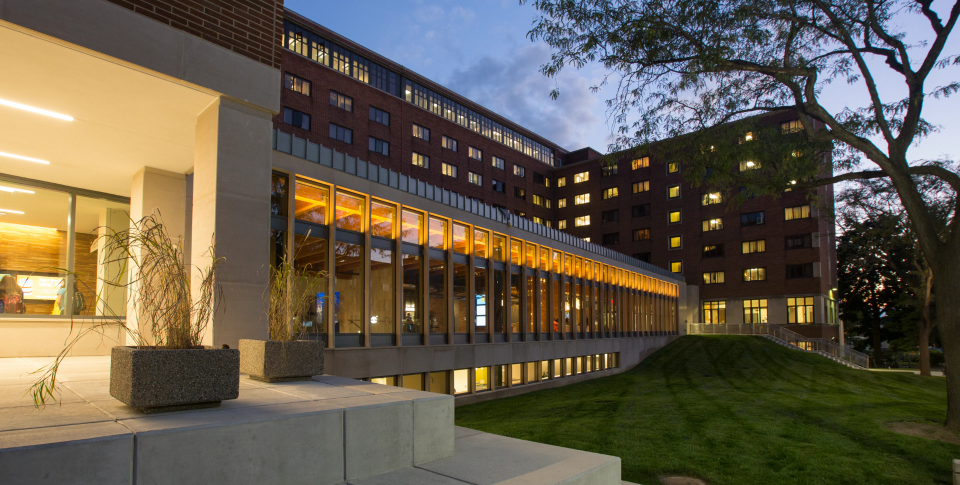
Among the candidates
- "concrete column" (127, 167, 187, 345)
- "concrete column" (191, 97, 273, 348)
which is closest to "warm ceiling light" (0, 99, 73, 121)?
"concrete column" (191, 97, 273, 348)

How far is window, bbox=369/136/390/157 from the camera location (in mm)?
42469

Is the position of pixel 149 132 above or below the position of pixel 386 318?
above

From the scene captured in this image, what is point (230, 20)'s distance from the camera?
8.19 meters

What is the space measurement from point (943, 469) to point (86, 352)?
1581 cm

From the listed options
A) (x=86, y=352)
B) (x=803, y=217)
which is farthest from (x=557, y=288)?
(x=803, y=217)

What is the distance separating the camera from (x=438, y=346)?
1995cm

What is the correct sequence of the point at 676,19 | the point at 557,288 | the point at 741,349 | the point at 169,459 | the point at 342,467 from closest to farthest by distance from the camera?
the point at 169,459 < the point at 342,467 < the point at 676,19 < the point at 557,288 < the point at 741,349

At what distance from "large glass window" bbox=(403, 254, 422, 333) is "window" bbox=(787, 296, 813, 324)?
46.1 m

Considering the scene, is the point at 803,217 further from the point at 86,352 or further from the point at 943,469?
the point at 86,352

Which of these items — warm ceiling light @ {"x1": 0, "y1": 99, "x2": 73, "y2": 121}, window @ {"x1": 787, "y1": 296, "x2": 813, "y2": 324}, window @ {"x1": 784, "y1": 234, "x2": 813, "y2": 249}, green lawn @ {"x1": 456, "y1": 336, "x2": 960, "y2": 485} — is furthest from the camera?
window @ {"x1": 784, "y1": 234, "x2": 813, "y2": 249}

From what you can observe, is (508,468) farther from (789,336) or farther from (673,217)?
(673,217)

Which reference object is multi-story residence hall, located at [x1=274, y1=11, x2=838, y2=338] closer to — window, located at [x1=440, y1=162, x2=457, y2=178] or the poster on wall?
window, located at [x1=440, y1=162, x2=457, y2=178]

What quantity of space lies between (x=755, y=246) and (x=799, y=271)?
473cm

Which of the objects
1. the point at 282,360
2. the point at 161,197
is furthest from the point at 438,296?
the point at 282,360
